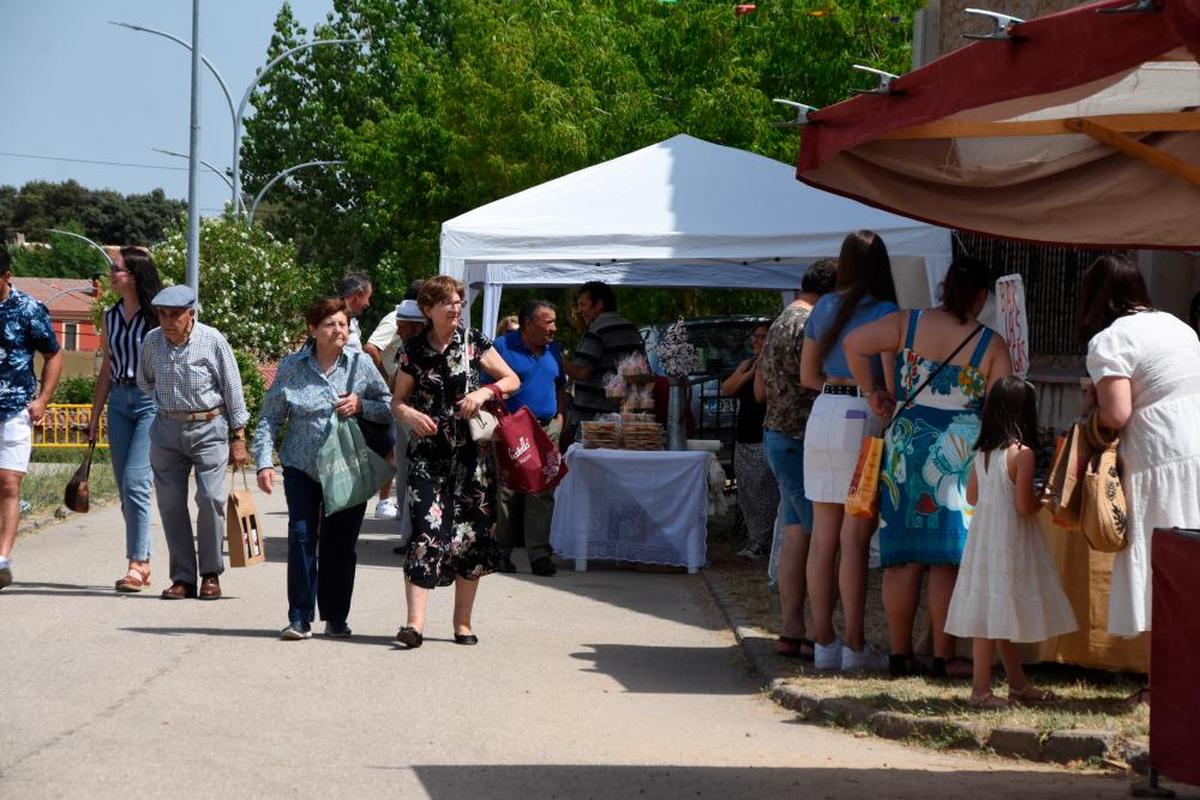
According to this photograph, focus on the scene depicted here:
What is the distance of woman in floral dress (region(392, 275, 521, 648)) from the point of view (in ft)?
29.7

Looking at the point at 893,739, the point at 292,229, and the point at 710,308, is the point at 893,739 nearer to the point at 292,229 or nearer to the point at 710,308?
the point at 710,308

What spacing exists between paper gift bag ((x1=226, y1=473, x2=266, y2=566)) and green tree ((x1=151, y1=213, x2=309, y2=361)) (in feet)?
83.5

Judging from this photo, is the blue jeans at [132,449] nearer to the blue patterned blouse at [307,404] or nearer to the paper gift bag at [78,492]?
the paper gift bag at [78,492]

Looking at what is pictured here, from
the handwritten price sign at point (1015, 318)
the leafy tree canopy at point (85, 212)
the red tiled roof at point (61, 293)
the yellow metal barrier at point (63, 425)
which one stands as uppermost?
the leafy tree canopy at point (85, 212)

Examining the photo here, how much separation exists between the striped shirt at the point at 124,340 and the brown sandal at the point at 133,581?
1.20 m

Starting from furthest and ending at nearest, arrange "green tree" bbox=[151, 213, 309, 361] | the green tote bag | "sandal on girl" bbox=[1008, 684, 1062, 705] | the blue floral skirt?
1. "green tree" bbox=[151, 213, 309, 361]
2. the green tote bag
3. the blue floral skirt
4. "sandal on girl" bbox=[1008, 684, 1062, 705]

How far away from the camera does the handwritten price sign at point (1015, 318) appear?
7.59m

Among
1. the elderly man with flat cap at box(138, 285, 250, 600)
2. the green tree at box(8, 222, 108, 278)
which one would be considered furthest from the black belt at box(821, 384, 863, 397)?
the green tree at box(8, 222, 108, 278)

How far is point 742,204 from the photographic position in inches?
521

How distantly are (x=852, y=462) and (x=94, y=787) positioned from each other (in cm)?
382

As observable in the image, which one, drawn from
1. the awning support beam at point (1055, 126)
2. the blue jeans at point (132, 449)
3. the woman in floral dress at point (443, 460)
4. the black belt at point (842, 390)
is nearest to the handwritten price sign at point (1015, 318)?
the awning support beam at point (1055, 126)

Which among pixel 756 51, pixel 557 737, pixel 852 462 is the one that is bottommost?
pixel 557 737

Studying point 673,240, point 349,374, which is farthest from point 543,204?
point 349,374

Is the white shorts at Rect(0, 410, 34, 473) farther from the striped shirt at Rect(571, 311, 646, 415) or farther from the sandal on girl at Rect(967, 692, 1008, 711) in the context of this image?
the sandal on girl at Rect(967, 692, 1008, 711)
